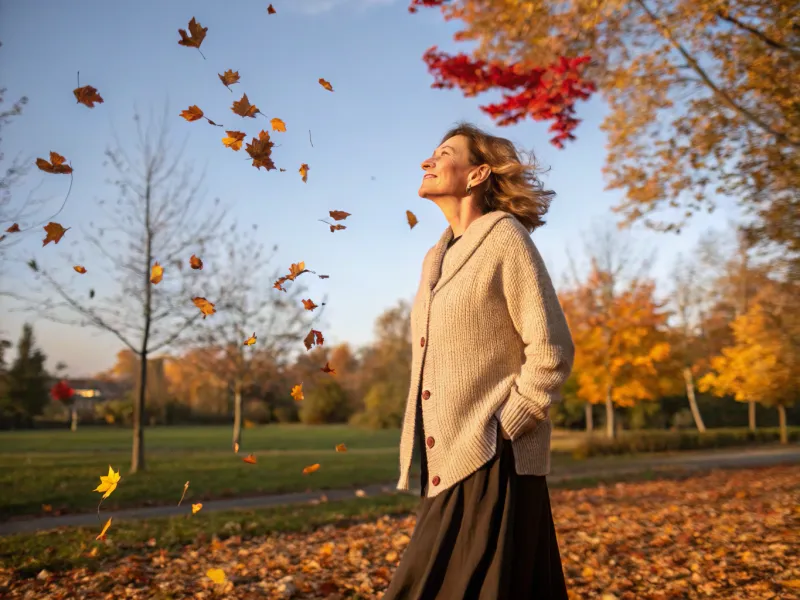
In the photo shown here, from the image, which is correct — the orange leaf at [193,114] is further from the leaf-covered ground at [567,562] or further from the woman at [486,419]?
the leaf-covered ground at [567,562]

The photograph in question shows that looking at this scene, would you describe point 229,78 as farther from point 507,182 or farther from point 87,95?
point 507,182

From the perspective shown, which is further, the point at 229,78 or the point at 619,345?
the point at 619,345

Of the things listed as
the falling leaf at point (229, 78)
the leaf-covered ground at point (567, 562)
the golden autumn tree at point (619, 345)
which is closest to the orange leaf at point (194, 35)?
A: the falling leaf at point (229, 78)

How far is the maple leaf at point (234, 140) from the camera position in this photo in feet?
10.9

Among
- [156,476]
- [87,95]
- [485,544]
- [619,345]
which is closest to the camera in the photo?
[485,544]

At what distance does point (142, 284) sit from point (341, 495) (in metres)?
5.87

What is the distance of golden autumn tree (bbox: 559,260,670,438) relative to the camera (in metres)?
22.3

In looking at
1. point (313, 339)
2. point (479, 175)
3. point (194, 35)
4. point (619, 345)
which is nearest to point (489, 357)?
point (479, 175)

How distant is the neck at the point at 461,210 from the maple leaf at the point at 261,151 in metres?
1.00

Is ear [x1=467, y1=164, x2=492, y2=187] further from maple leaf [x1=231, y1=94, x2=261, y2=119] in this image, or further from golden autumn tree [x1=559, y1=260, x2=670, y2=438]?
golden autumn tree [x1=559, y1=260, x2=670, y2=438]

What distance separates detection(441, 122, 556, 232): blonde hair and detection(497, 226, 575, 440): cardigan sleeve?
32 centimetres

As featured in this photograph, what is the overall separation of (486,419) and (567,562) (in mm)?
3321

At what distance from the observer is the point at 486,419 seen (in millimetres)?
2348

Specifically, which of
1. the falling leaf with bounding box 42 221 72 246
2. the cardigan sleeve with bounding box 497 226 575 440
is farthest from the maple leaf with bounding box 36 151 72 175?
the cardigan sleeve with bounding box 497 226 575 440
